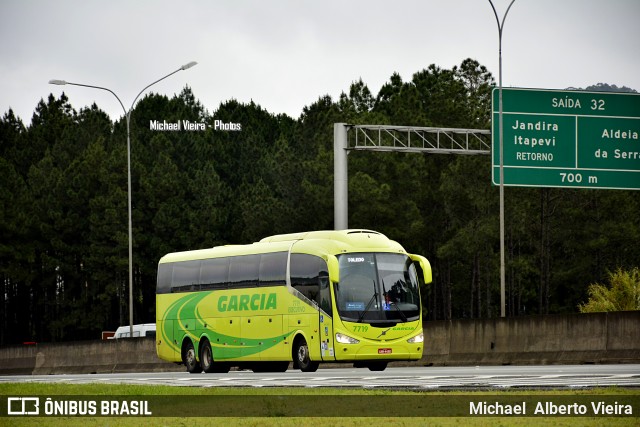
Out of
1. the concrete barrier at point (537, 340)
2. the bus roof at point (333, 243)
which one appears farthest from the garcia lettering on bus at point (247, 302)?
the concrete barrier at point (537, 340)

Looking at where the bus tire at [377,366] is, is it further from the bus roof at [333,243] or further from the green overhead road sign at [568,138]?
the green overhead road sign at [568,138]

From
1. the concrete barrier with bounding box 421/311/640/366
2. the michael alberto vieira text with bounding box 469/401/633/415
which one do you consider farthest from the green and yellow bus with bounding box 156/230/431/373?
the michael alberto vieira text with bounding box 469/401/633/415

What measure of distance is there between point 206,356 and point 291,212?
58.0 m

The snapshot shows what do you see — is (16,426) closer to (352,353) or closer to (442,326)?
(352,353)

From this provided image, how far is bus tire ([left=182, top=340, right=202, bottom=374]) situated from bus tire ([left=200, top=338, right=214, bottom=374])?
0.34 meters

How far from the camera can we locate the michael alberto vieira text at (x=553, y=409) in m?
15.6

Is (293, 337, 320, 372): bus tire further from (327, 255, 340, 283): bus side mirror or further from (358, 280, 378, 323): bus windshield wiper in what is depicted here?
(327, 255, 340, 283): bus side mirror

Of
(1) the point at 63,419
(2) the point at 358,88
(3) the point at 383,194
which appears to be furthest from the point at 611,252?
(1) the point at 63,419

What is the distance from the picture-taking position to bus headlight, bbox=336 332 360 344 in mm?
31062

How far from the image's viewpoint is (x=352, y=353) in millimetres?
31016

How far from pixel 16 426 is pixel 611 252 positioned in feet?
283

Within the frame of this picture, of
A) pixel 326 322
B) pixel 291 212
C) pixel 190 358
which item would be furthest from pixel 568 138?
pixel 291 212

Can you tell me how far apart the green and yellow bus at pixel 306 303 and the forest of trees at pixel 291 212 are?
2121 inches

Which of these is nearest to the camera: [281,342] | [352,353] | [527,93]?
[352,353]
